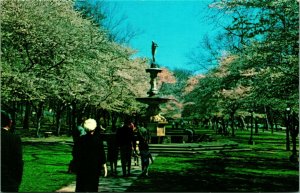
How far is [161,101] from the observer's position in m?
28.5

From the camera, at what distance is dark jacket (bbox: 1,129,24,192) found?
560cm

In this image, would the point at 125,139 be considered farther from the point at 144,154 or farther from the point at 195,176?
the point at 195,176

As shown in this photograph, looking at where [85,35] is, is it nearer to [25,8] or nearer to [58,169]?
[25,8]

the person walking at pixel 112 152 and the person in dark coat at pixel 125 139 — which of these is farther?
the person walking at pixel 112 152

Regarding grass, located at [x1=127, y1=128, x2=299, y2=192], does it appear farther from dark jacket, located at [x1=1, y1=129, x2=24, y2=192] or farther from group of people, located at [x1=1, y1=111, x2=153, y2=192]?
dark jacket, located at [x1=1, y1=129, x2=24, y2=192]

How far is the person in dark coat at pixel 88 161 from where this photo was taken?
23.9ft

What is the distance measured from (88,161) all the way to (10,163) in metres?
1.85

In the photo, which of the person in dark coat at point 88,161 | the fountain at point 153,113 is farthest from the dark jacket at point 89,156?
the fountain at point 153,113

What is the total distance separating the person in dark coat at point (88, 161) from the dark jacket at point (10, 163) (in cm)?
171

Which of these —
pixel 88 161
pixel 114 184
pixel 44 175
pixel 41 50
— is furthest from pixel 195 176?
pixel 41 50

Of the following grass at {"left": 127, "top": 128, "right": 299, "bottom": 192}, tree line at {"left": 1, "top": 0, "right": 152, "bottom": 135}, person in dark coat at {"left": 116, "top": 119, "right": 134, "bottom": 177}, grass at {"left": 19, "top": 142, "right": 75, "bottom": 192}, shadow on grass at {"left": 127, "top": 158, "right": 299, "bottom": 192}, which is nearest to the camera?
grass at {"left": 19, "top": 142, "right": 75, "bottom": 192}

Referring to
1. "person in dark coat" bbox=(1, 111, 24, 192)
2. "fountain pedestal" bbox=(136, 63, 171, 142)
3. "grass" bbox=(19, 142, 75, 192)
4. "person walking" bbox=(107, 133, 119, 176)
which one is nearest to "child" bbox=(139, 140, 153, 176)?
"person walking" bbox=(107, 133, 119, 176)

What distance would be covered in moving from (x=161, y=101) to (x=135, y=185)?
17.4 meters

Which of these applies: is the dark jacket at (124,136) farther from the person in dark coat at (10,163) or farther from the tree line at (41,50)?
the person in dark coat at (10,163)
